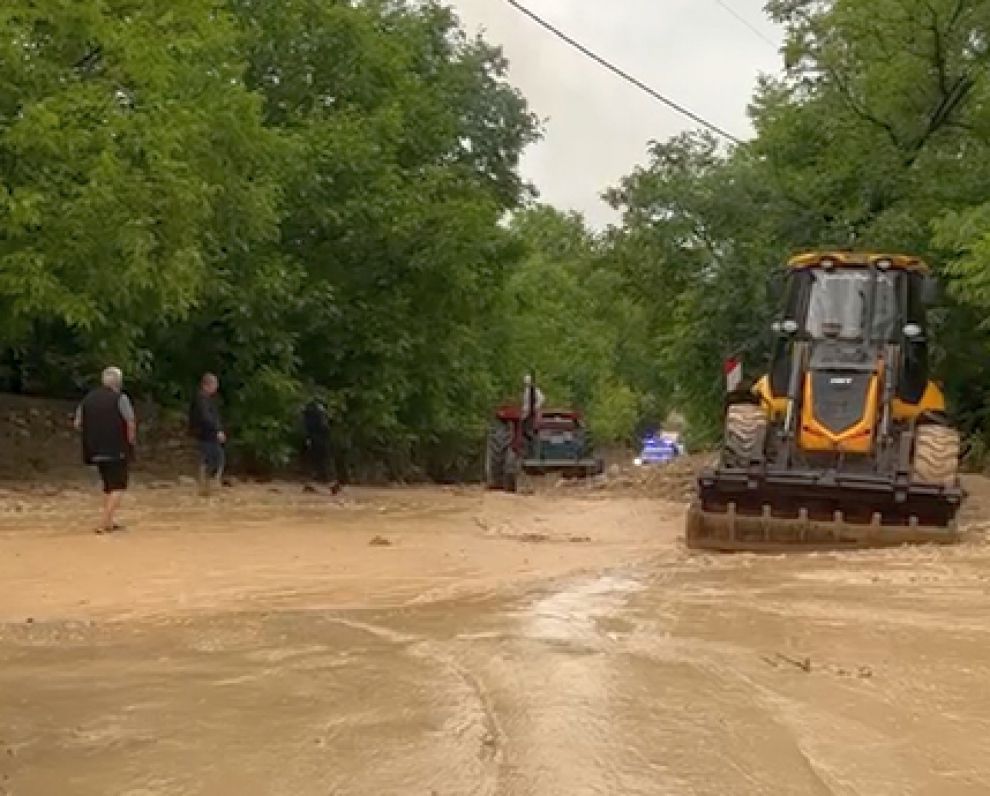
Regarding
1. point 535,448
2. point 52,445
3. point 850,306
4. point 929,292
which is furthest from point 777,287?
point 535,448

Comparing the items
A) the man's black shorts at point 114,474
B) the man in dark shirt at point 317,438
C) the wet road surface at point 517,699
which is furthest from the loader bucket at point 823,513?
the man in dark shirt at point 317,438

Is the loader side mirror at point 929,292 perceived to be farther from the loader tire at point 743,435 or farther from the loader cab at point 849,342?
the loader tire at point 743,435

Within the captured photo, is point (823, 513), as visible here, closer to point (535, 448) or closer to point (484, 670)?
point (484, 670)

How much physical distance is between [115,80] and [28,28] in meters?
1.42

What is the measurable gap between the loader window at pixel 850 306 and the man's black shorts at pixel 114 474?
7872mm

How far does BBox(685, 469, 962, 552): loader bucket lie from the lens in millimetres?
15312

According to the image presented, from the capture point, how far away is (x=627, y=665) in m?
8.33

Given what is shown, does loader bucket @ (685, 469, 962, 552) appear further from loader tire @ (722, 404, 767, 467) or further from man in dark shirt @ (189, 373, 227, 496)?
man in dark shirt @ (189, 373, 227, 496)

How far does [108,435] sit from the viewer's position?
15.8 meters

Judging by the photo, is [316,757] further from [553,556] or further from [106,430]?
[106,430]

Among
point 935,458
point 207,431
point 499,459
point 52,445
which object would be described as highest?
point 935,458

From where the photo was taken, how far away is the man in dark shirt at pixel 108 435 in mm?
15789

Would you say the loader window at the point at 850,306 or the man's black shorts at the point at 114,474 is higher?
the loader window at the point at 850,306

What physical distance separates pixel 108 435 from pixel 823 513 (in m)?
7.48
